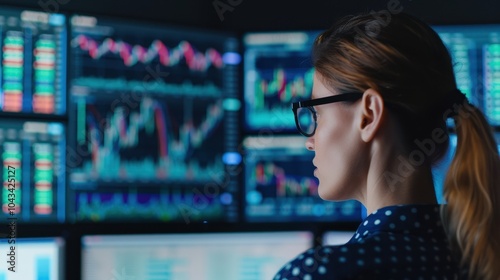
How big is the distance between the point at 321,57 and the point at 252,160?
5.06 feet

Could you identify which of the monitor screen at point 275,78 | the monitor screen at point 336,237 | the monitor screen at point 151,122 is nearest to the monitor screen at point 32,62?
the monitor screen at point 151,122

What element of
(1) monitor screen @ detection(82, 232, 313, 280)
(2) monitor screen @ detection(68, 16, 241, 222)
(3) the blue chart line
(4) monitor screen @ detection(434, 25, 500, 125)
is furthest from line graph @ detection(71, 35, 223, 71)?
(1) monitor screen @ detection(82, 232, 313, 280)

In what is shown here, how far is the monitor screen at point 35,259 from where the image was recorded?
1.48 metres

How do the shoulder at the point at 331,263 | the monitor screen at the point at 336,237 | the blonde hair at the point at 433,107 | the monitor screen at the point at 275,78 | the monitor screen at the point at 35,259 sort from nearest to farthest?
the shoulder at the point at 331,263 < the blonde hair at the point at 433,107 < the monitor screen at the point at 35,259 < the monitor screen at the point at 336,237 < the monitor screen at the point at 275,78

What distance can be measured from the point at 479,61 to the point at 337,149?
1.61 metres

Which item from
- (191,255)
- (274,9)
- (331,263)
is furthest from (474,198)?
(274,9)

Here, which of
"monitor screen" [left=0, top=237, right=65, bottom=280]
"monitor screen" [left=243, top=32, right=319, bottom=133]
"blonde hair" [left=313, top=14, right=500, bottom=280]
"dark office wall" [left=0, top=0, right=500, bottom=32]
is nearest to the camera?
"blonde hair" [left=313, top=14, right=500, bottom=280]

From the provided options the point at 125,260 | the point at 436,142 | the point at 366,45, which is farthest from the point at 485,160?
the point at 125,260

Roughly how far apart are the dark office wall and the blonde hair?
1580 millimetres

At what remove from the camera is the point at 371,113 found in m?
0.87

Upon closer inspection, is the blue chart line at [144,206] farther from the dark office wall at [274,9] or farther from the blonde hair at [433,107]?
the blonde hair at [433,107]

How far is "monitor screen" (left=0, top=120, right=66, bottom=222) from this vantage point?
2197mm

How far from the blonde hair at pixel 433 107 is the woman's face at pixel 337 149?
3 centimetres

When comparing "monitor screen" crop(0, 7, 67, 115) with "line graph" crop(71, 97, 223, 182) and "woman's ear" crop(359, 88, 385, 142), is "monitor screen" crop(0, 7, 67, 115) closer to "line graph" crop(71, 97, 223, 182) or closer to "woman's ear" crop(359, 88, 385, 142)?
"line graph" crop(71, 97, 223, 182)
